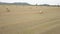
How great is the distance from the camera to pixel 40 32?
443 mm

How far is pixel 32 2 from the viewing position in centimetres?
102

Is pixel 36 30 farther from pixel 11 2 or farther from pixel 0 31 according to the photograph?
pixel 11 2

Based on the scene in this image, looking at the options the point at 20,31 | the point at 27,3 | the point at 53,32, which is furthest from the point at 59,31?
the point at 27,3

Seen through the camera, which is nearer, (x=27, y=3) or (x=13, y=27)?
(x=13, y=27)

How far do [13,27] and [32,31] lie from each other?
75mm

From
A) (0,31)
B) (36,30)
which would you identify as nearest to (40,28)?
(36,30)

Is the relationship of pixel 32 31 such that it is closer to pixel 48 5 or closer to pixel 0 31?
pixel 0 31

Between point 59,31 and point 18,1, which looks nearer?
point 59,31

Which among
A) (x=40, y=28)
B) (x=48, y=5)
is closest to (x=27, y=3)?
(x=48, y=5)

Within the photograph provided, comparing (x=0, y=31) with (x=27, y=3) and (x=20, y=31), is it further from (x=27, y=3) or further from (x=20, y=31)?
(x=27, y=3)

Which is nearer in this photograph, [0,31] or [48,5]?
[0,31]

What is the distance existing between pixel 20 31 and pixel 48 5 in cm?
66

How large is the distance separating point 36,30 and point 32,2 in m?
0.58

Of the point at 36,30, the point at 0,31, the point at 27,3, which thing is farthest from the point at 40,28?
the point at 27,3
